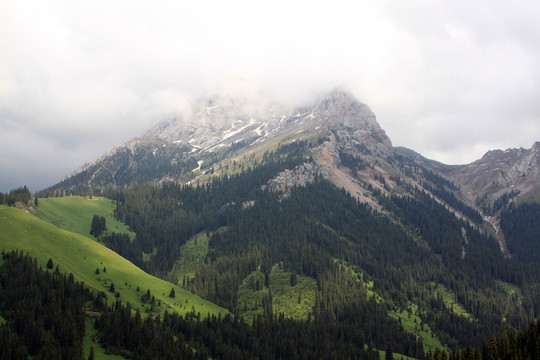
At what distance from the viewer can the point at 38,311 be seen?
12444 centimetres

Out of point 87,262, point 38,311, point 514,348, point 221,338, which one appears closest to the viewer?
point 514,348

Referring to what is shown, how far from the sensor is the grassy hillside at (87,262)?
6373 inches

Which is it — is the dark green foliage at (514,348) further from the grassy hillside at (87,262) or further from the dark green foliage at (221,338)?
the grassy hillside at (87,262)

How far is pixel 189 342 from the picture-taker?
148 m

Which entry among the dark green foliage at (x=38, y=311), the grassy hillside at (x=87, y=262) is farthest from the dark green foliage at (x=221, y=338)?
the grassy hillside at (x=87, y=262)

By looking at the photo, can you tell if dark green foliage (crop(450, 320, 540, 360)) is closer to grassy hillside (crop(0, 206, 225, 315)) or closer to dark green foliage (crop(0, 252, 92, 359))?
dark green foliage (crop(0, 252, 92, 359))

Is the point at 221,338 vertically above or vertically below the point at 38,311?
below

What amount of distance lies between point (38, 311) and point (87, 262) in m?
54.8

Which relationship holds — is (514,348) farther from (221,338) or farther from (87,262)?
(87,262)

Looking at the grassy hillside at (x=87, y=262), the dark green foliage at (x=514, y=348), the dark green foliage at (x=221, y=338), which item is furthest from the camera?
the grassy hillside at (x=87, y=262)

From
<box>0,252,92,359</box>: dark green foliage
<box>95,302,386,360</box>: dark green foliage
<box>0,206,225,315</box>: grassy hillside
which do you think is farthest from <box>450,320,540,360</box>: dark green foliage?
<box>0,206,225,315</box>: grassy hillside

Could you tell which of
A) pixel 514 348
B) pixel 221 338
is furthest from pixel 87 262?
pixel 514 348

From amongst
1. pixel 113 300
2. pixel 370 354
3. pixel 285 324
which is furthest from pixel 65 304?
pixel 370 354

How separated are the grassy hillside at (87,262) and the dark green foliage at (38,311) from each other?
15.2 metres
